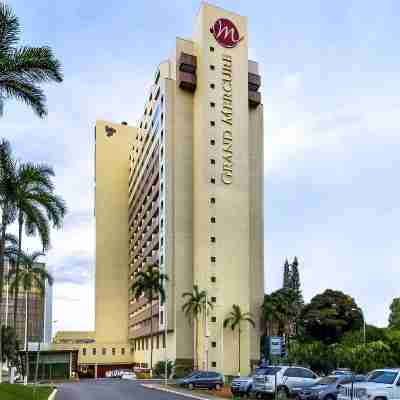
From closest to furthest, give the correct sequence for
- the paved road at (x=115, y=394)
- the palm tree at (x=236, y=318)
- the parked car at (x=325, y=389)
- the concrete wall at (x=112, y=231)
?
the parked car at (x=325, y=389), the paved road at (x=115, y=394), the palm tree at (x=236, y=318), the concrete wall at (x=112, y=231)

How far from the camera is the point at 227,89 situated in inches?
3585

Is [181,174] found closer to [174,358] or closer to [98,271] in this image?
[174,358]

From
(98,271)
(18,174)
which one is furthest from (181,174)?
(18,174)

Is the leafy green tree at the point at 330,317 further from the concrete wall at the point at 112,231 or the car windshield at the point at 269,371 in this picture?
the car windshield at the point at 269,371

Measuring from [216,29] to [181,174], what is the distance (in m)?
21.0

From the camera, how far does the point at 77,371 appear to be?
11588 centimetres

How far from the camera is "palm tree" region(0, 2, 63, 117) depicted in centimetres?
2223

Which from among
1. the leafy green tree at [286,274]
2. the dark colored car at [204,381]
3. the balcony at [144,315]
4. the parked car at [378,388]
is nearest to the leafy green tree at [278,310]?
the balcony at [144,315]

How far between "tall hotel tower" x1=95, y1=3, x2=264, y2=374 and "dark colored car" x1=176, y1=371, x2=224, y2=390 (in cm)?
2771

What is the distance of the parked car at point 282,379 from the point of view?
3397 cm

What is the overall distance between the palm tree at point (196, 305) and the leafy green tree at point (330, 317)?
75.3 ft

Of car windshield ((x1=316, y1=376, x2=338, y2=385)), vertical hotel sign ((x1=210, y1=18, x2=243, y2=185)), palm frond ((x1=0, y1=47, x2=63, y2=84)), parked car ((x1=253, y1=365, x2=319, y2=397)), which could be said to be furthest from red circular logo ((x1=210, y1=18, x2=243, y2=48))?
palm frond ((x1=0, y1=47, x2=63, y2=84))

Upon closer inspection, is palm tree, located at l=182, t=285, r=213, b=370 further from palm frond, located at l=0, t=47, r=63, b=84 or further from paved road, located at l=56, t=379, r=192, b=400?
palm frond, located at l=0, t=47, r=63, b=84

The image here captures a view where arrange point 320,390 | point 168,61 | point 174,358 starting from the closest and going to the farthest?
point 320,390, point 174,358, point 168,61
